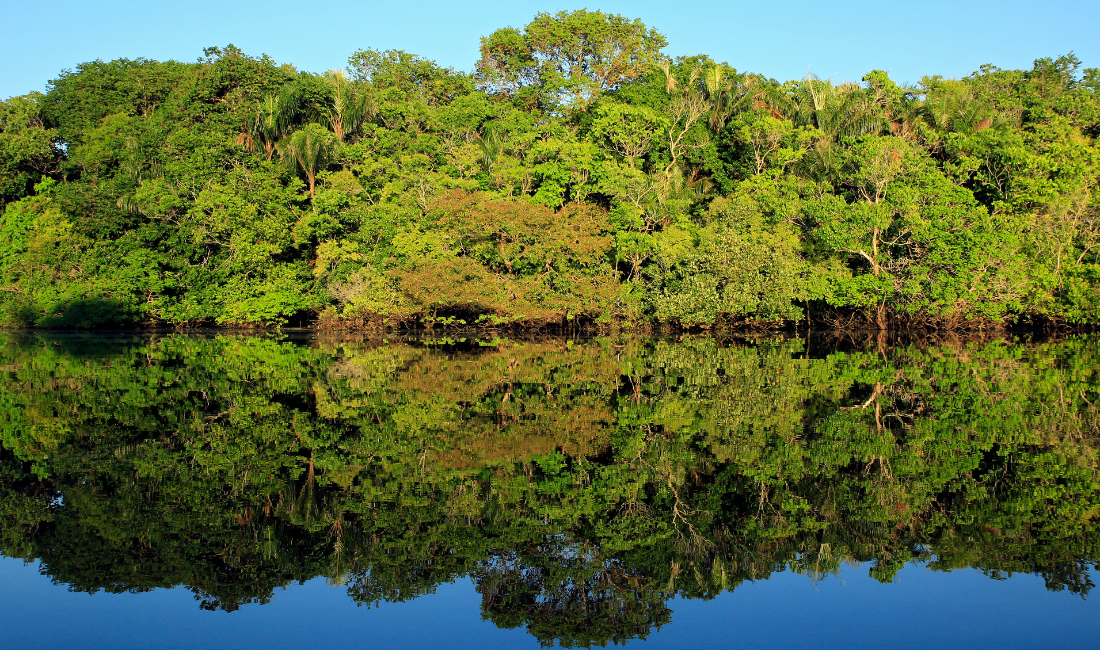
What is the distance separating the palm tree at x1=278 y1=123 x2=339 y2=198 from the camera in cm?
3747

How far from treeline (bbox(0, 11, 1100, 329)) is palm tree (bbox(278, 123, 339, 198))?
0.15 m

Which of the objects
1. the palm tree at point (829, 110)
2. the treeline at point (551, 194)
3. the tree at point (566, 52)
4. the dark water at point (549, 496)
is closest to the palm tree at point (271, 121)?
the treeline at point (551, 194)

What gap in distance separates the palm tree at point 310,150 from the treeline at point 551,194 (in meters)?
0.15

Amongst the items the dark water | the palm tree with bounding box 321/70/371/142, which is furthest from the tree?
the dark water

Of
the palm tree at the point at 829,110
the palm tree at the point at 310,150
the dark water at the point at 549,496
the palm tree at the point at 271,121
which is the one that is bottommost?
the dark water at the point at 549,496

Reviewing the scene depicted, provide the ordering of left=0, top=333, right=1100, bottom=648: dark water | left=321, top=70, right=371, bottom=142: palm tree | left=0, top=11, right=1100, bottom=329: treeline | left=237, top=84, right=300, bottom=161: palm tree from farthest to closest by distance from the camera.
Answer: left=321, top=70, right=371, bottom=142: palm tree, left=237, top=84, right=300, bottom=161: palm tree, left=0, top=11, right=1100, bottom=329: treeline, left=0, top=333, right=1100, bottom=648: dark water

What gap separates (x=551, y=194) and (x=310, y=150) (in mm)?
11337

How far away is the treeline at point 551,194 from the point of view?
3067 centimetres

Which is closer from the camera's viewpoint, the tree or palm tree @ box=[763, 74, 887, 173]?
palm tree @ box=[763, 74, 887, 173]

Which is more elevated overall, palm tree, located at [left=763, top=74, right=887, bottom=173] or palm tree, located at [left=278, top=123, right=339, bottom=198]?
palm tree, located at [left=278, top=123, right=339, bottom=198]

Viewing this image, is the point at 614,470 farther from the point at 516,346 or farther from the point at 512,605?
the point at 516,346

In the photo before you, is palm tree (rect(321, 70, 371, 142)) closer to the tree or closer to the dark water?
the tree

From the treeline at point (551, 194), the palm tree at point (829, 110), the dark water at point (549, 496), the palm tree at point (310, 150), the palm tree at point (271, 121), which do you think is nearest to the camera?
the dark water at point (549, 496)

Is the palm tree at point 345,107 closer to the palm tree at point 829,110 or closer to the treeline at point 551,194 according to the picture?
the treeline at point 551,194
